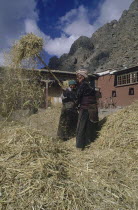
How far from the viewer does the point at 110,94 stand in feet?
74.7

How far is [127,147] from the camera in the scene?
3330mm

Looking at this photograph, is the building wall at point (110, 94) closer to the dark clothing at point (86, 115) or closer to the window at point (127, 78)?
the window at point (127, 78)

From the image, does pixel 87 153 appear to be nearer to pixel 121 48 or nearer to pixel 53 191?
pixel 53 191

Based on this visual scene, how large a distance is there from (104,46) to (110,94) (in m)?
42.9

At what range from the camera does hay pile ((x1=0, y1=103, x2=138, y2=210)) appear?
1994 mm

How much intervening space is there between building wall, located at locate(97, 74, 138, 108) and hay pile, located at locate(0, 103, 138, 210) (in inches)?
668

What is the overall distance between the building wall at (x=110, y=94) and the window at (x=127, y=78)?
414 millimetres

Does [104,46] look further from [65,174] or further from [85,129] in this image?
[65,174]

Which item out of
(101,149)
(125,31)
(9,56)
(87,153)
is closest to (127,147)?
(101,149)

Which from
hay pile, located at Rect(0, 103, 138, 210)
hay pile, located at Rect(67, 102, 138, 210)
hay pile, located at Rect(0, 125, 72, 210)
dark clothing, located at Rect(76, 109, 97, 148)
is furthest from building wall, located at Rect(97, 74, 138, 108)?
hay pile, located at Rect(0, 125, 72, 210)

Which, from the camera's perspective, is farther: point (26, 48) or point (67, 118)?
point (26, 48)

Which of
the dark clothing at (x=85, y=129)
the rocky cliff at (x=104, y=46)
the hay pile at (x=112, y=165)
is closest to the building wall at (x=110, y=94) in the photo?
the hay pile at (x=112, y=165)

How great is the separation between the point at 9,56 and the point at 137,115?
324 centimetres

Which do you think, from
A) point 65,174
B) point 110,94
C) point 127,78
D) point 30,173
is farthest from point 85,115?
point 110,94
